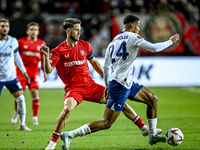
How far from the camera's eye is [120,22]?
1766 centimetres

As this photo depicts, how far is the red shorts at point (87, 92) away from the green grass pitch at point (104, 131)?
778mm

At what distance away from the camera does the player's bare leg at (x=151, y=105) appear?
19.1 ft

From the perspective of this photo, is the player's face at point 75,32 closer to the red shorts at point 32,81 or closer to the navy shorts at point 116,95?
the navy shorts at point 116,95

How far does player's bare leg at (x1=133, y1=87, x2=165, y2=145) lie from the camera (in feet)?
19.1

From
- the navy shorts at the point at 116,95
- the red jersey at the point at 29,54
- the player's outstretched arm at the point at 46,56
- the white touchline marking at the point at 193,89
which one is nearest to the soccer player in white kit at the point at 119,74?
the navy shorts at the point at 116,95

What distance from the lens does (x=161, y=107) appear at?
11289 mm

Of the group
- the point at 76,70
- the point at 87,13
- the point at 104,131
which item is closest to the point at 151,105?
the point at 76,70

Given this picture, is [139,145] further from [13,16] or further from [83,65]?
[13,16]

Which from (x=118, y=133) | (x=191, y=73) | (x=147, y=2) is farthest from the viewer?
(x=147, y=2)

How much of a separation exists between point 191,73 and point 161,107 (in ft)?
19.0

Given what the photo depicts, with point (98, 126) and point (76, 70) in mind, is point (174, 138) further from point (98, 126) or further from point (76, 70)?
point (76, 70)

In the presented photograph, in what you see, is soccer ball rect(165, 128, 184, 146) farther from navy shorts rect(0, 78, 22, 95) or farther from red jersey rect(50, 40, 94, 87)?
navy shorts rect(0, 78, 22, 95)

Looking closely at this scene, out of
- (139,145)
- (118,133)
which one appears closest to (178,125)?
(118,133)

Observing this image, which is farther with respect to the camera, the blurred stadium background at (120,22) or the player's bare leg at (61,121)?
the blurred stadium background at (120,22)
